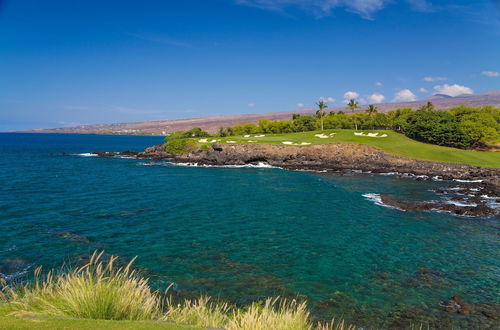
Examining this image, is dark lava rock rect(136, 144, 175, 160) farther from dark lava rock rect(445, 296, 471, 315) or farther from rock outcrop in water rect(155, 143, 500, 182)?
dark lava rock rect(445, 296, 471, 315)

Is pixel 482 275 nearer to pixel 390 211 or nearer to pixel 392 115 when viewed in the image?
pixel 390 211

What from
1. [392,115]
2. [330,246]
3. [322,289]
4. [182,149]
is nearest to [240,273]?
[322,289]

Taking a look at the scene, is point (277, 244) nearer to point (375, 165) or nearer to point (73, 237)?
point (73, 237)

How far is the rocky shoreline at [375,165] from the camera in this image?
31362 mm

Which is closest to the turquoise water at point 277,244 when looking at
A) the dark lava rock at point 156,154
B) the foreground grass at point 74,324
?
the foreground grass at point 74,324

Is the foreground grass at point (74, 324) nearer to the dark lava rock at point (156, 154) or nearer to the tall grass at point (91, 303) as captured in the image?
the tall grass at point (91, 303)

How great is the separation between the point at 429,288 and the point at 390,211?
14.9 meters

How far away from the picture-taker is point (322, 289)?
14.5 meters

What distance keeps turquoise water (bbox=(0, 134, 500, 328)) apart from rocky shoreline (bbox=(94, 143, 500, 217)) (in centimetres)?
305

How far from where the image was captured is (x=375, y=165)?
58.2m

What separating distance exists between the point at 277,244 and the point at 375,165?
4442 cm

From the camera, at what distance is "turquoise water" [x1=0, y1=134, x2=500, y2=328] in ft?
46.4

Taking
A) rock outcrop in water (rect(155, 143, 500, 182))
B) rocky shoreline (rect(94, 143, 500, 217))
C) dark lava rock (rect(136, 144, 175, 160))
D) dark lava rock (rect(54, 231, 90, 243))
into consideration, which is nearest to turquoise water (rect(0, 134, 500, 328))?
dark lava rock (rect(54, 231, 90, 243))

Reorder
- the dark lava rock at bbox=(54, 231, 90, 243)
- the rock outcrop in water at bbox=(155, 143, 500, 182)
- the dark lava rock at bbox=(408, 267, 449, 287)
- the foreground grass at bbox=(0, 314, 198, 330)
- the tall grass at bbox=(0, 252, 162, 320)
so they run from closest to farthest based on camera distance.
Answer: the foreground grass at bbox=(0, 314, 198, 330)
the tall grass at bbox=(0, 252, 162, 320)
the dark lava rock at bbox=(408, 267, 449, 287)
the dark lava rock at bbox=(54, 231, 90, 243)
the rock outcrop in water at bbox=(155, 143, 500, 182)
